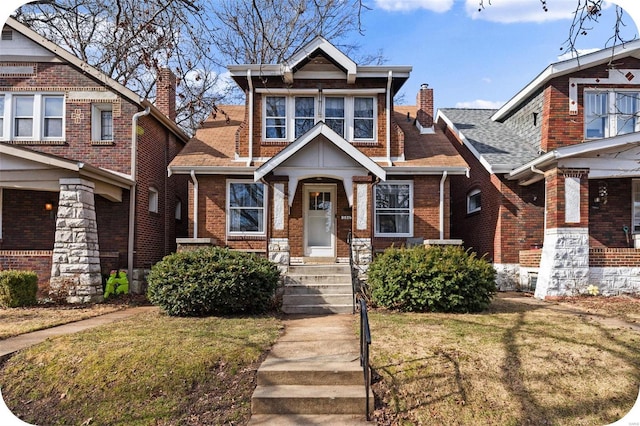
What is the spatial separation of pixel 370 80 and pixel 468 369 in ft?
33.7

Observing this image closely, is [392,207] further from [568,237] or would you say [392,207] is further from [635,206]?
[635,206]

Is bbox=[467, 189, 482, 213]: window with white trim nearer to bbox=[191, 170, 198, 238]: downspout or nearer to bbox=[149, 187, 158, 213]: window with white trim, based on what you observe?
bbox=[191, 170, 198, 238]: downspout

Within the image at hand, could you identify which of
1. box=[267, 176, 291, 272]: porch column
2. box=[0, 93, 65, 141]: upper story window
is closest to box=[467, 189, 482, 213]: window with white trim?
box=[267, 176, 291, 272]: porch column

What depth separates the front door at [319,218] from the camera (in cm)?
1383

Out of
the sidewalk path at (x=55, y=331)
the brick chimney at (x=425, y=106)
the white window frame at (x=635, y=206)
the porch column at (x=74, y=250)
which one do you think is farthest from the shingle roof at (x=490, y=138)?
the porch column at (x=74, y=250)

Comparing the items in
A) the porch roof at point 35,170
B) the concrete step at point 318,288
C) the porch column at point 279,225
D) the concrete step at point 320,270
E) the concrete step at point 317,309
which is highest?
the porch roof at point 35,170

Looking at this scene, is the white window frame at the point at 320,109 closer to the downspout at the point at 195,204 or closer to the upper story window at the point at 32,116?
the downspout at the point at 195,204

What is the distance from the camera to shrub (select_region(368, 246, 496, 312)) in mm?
8836

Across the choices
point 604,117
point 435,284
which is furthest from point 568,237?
point 435,284

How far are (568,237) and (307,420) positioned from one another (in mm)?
9307

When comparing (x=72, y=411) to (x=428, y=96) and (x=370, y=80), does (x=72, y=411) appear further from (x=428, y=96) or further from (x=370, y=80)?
(x=428, y=96)

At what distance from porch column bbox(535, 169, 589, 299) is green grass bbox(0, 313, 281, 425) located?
8105 mm

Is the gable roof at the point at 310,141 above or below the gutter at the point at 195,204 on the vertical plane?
above

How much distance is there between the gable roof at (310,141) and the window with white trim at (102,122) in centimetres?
540
